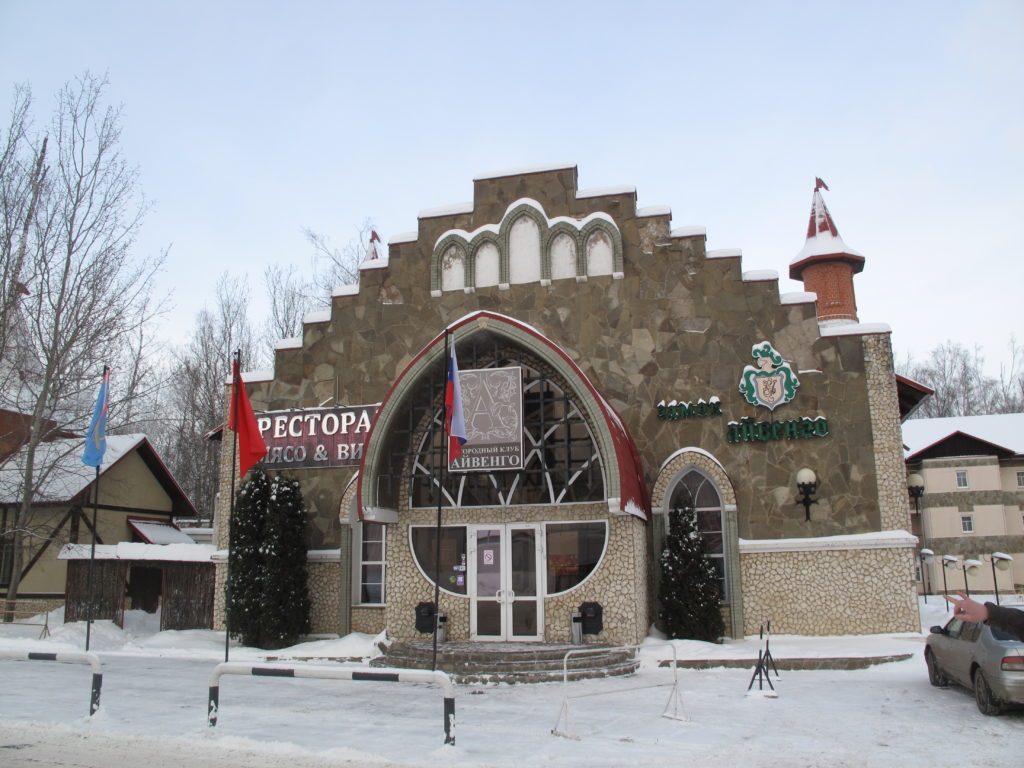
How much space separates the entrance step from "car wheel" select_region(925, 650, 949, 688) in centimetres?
439

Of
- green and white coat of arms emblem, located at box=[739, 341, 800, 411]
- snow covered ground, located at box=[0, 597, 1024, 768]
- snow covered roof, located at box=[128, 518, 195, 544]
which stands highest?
green and white coat of arms emblem, located at box=[739, 341, 800, 411]

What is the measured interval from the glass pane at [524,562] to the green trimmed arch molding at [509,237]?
5.52 metres

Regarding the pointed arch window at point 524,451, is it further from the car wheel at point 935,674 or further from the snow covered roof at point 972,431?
the snow covered roof at point 972,431

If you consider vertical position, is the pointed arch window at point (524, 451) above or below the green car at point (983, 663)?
above

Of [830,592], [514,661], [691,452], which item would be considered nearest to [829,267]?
[691,452]

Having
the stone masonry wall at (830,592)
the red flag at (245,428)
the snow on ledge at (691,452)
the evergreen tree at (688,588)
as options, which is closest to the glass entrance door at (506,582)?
the evergreen tree at (688,588)

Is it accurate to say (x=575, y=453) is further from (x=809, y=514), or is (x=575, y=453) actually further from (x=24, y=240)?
(x=24, y=240)

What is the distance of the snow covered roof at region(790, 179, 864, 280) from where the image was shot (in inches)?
898

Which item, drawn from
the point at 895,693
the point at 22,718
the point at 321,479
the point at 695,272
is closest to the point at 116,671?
the point at 22,718

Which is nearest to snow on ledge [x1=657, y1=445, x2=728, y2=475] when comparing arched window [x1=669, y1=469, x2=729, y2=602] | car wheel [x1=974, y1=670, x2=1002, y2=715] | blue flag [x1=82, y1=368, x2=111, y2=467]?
arched window [x1=669, y1=469, x2=729, y2=602]

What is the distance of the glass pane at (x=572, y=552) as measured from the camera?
15633mm

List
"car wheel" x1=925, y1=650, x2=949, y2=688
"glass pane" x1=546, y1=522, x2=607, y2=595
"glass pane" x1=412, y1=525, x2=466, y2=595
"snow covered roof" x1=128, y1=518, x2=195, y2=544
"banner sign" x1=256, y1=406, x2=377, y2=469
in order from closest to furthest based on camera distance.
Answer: "car wheel" x1=925, y1=650, x2=949, y2=688 → "glass pane" x1=546, y1=522, x2=607, y2=595 → "glass pane" x1=412, y1=525, x2=466, y2=595 → "banner sign" x1=256, y1=406, x2=377, y2=469 → "snow covered roof" x1=128, y1=518, x2=195, y2=544

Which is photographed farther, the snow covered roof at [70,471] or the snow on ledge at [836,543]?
the snow covered roof at [70,471]

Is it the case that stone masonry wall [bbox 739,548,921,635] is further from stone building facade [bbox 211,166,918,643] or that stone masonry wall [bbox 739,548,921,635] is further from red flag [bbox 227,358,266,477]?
red flag [bbox 227,358,266,477]
